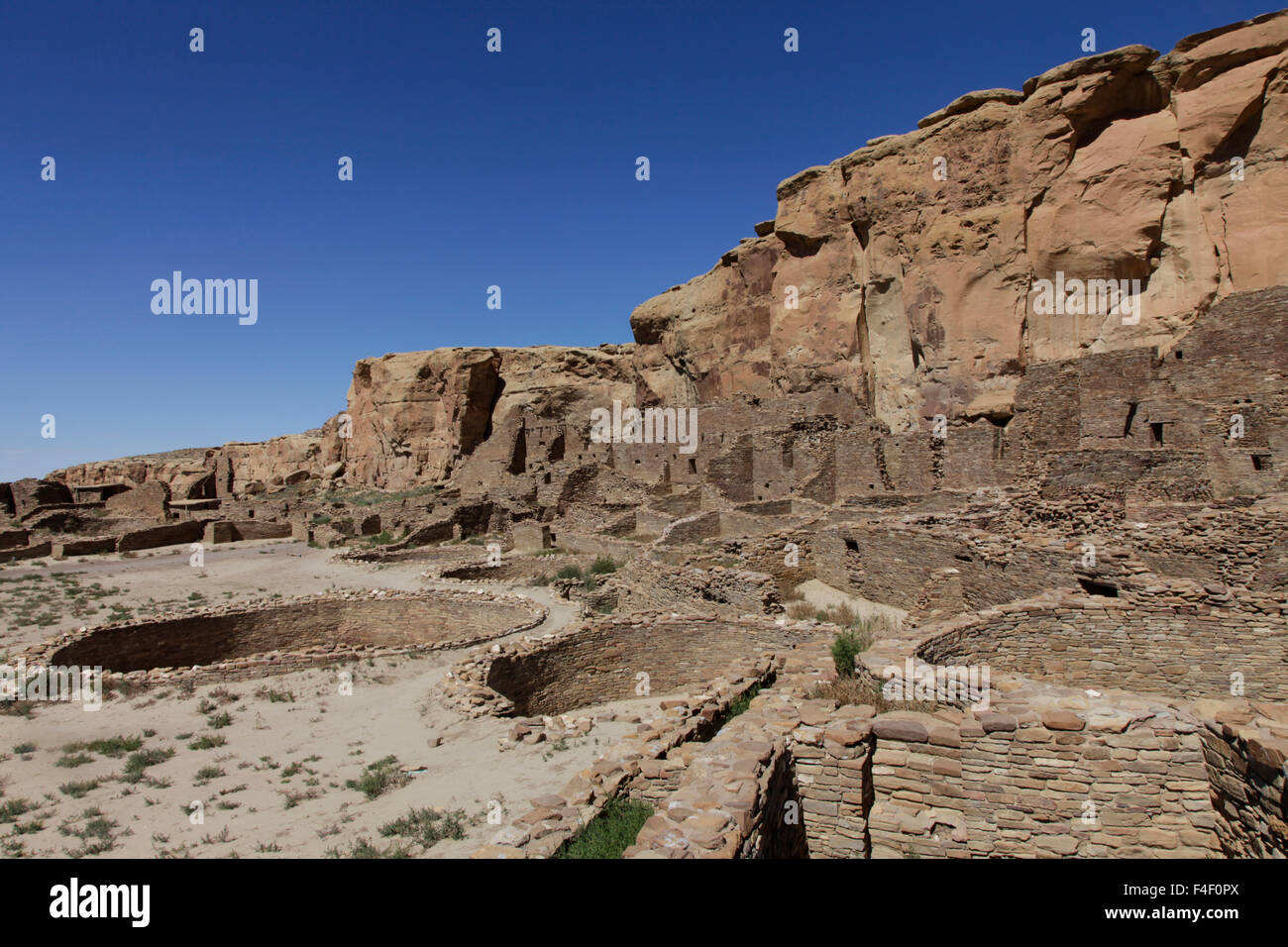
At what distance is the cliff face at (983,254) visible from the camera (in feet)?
60.2

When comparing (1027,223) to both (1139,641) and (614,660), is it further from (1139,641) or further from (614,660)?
(614,660)

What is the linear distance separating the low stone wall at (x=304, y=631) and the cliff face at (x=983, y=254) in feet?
35.8

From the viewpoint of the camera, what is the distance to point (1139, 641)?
265 inches

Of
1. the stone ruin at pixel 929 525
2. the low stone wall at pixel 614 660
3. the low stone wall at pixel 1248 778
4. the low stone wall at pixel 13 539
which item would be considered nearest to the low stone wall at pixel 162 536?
the stone ruin at pixel 929 525

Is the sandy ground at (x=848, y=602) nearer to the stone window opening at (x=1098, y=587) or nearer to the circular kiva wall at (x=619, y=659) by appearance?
the circular kiva wall at (x=619, y=659)

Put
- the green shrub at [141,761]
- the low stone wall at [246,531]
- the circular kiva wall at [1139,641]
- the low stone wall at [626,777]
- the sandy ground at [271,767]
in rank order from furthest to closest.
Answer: the low stone wall at [246,531]
the green shrub at [141,761]
the circular kiva wall at [1139,641]
the sandy ground at [271,767]
the low stone wall at [626,777]

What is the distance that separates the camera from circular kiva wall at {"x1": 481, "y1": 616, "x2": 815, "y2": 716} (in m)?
9.81

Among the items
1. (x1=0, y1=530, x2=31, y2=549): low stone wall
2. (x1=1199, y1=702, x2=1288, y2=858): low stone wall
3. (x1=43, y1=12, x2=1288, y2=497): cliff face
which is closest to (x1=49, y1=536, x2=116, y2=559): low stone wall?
(x1=0, y1=530, x2=31, y2=549): low stone wall

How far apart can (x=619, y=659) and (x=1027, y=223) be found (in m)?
20.6

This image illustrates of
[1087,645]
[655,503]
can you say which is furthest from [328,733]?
[655,503]

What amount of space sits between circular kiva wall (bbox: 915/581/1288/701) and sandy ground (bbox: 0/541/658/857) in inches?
169
